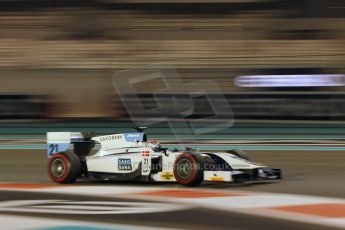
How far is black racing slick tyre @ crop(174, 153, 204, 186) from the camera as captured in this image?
5527 millimetres

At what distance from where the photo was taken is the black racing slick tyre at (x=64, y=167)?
6055 millimetres

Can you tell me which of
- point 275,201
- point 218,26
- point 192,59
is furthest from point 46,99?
point 275,201

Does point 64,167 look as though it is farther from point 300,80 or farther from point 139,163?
point 300,80

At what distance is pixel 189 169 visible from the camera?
5578 millimetres

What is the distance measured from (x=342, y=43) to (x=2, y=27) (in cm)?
1067

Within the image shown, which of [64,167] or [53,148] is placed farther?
[53,148]

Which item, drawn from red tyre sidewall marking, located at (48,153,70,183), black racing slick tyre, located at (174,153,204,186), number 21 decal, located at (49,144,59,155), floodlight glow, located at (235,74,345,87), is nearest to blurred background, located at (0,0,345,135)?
floodlight glow, located at (235,74,345,87)

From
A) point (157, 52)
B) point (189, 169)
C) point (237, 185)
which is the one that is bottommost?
point (237, 185)

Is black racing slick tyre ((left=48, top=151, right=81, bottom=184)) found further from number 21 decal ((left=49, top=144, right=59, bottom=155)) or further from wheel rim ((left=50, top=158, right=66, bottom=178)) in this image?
number 21 decal ((left=49, top=144, right=59, bottom=155))

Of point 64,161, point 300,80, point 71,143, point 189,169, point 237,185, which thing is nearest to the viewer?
point 189,169

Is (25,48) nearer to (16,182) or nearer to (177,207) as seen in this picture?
(16,182)

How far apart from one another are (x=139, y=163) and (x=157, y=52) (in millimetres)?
13407

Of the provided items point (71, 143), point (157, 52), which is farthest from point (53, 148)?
point (157, 52)

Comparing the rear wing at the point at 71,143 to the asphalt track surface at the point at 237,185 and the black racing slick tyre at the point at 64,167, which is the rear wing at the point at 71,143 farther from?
the asphalt track surface at the point at 237,185
